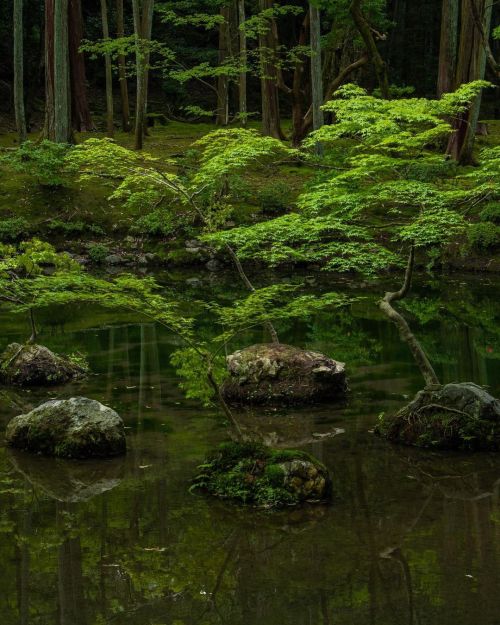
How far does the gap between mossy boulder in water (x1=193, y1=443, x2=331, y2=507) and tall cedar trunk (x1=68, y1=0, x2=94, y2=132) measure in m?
26.2

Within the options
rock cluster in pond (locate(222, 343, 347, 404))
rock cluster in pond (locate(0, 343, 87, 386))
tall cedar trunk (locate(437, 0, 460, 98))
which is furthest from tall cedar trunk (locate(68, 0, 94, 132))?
rock cluster in pond (locate(222, 343, 347, 404))

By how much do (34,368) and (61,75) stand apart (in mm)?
15885

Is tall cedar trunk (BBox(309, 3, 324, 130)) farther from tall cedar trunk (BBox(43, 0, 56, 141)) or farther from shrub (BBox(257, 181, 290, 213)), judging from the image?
tall cedar trunk (BBox(43, 0, 56, 141))

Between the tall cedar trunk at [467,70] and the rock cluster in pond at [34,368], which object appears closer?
the rock cluster in pond at [34,368]

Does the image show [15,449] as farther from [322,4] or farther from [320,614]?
[322,4]

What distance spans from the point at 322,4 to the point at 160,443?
59.0 ft

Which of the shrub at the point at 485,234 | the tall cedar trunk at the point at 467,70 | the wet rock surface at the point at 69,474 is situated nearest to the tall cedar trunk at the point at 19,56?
the tall cedar trunk at the point at 467,70

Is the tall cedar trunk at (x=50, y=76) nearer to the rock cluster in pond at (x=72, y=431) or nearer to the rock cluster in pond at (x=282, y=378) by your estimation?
the rock cluster in pond at (x=282, y=378)

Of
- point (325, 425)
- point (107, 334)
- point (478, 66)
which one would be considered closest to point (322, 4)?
point (478, 66)

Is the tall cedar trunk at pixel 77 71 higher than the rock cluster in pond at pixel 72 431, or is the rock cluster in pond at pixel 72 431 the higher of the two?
the tall cedar trunk at pixel 77 71

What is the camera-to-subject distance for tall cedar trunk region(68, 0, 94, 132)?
3106 cm

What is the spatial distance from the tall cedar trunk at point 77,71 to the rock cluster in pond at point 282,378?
23.0m

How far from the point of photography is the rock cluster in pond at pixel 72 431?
8.85m

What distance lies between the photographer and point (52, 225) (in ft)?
82.0
